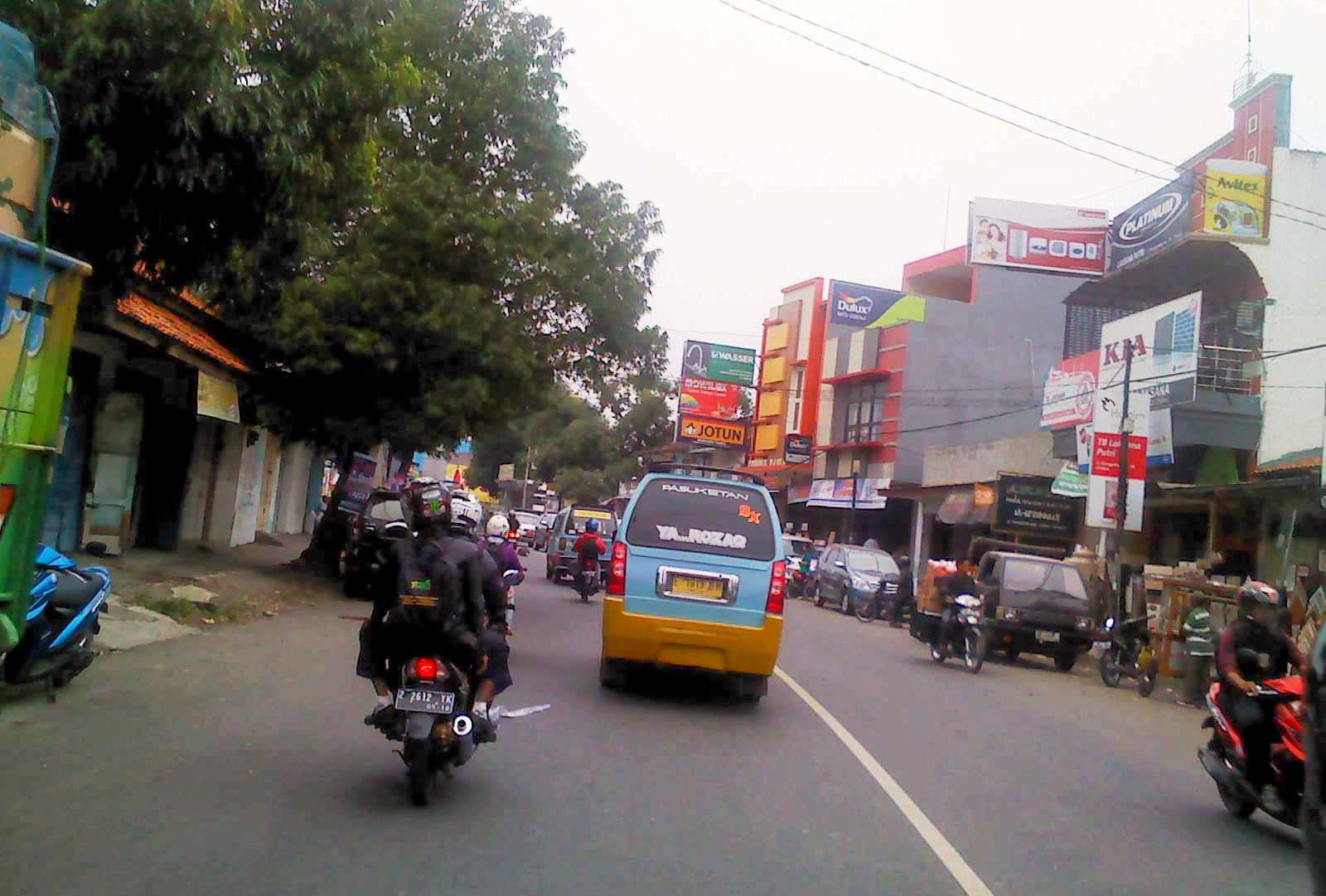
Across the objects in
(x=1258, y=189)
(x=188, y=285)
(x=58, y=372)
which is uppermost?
(x=1258, y=189)

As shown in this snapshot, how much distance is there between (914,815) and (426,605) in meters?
3.16

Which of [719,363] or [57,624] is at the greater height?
[719,363]

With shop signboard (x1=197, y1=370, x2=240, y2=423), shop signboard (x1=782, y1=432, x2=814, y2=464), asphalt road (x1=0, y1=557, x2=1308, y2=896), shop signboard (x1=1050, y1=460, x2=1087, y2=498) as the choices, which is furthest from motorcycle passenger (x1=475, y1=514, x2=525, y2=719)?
shop signboard (x1=782, y1=432, x2=814, y2=464)

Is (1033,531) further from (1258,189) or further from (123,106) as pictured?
(123,106)

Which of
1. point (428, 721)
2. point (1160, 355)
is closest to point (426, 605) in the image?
point (428, 721)

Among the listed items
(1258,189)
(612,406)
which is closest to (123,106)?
(612,406)

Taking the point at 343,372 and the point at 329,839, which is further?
the point at 343,372

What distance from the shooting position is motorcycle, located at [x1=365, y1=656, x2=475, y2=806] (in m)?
6.13

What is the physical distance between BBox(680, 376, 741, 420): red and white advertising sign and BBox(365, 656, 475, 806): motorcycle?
59.3 m

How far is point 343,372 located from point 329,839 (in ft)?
46.2

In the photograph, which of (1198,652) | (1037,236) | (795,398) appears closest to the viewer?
(1198,652)

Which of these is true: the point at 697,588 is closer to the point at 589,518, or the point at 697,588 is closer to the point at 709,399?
the point at 589,518

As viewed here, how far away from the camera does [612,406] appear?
26.5m

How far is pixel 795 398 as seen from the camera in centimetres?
5853
